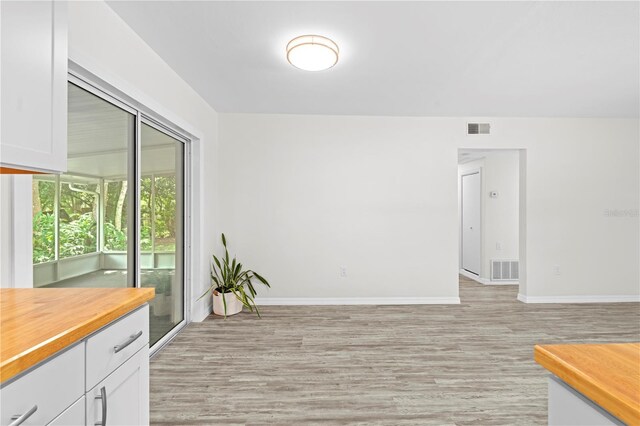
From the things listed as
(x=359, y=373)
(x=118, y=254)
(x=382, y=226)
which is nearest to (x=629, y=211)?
(x=382, y=226)

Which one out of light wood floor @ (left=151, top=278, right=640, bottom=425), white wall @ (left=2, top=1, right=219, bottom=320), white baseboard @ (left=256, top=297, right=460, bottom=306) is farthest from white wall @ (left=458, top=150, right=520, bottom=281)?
white wall @ (left=2, top=1, right=219, bottom=320)

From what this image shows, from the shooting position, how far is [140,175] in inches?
111

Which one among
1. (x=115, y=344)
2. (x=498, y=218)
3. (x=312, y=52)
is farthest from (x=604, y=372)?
(x=498, y=218)

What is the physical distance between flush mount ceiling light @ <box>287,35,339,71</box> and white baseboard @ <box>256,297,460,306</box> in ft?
9.86

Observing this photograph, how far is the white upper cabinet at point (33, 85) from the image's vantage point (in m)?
1.05

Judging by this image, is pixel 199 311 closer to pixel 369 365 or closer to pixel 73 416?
pixel 369 365

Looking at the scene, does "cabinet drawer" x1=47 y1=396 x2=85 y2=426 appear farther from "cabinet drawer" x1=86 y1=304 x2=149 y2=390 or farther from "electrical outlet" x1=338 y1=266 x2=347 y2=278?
"electrical outlet" x1=338 y1=266 x2=347 y2=278

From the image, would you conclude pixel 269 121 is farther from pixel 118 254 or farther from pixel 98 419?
pixel 98 419

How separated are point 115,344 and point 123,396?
213 mm

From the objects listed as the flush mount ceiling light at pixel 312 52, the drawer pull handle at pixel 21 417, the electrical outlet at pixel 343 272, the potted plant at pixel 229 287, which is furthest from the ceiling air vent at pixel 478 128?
the drawer pull handle at pixel 21 417

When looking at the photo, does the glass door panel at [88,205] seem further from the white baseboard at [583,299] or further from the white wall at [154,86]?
the white baseboard at [583,299]

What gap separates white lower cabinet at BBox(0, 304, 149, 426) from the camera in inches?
31.8

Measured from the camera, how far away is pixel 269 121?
4660mm

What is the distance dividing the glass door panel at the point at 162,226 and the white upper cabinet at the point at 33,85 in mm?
1679
